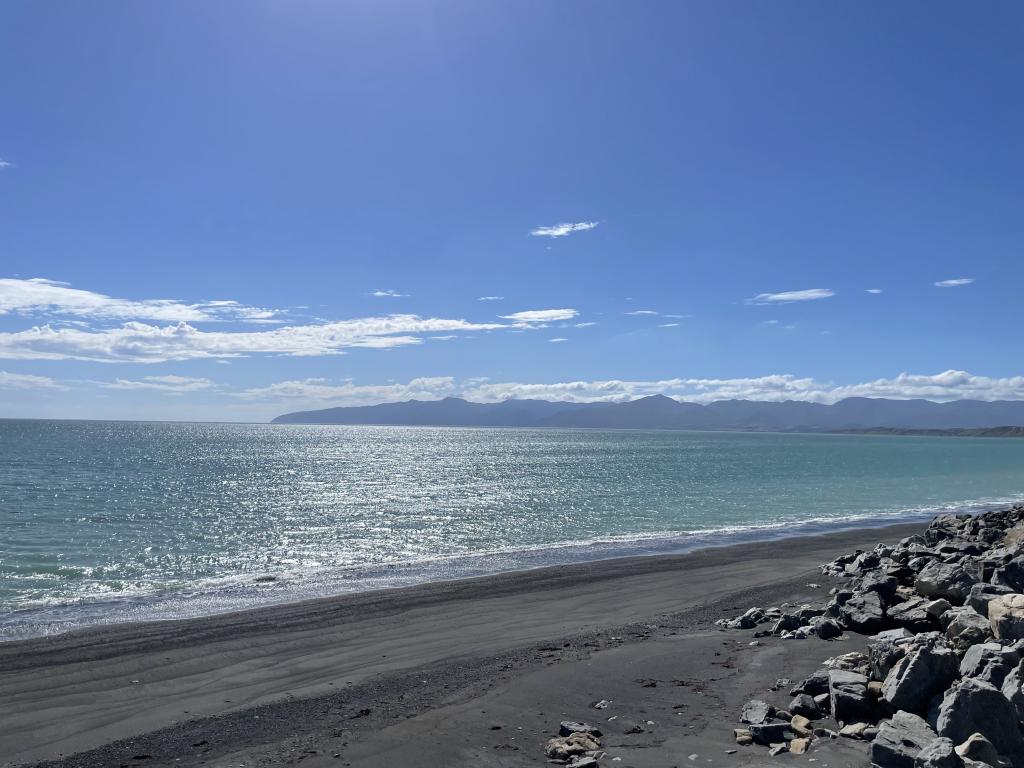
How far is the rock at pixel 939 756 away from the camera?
6066 millimetres

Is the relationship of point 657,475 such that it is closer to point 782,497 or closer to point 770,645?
point 782,497

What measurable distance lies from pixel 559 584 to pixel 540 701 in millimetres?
10406

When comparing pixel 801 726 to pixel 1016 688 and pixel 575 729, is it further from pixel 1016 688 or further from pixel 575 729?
pixel 575 729

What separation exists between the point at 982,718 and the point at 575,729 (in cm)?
427

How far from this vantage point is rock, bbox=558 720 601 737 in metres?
8.67

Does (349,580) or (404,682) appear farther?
(349,580)

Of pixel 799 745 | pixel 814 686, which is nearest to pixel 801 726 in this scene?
pixel 799 745

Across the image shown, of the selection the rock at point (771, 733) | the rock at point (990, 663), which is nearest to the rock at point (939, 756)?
the rock at point (990, 663)

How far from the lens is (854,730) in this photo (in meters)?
7.75

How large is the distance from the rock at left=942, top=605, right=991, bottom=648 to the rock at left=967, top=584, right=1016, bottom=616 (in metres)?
0.40

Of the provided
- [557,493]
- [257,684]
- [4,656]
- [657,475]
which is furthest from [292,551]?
[657,475]

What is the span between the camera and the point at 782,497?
48.5m

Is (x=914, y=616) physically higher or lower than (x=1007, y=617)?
lower

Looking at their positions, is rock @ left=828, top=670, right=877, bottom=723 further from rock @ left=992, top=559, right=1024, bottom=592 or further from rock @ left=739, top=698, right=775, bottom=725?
rock @ left=992, top=559, right=1024, bottom=592
